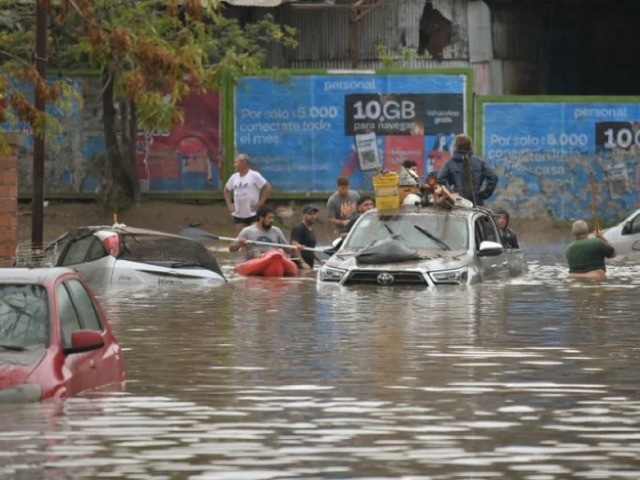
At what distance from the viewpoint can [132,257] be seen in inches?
908

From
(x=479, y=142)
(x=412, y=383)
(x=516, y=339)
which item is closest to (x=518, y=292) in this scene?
(x=516, y=339)

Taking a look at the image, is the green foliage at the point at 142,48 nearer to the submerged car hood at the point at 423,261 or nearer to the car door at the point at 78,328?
the submerged car hood at the point at 423,261

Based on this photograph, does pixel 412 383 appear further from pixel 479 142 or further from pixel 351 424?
pixel 479 142

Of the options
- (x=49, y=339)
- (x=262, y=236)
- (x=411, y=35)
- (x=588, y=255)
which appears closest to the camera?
(x=49, y=339)

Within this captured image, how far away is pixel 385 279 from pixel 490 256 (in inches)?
70.9

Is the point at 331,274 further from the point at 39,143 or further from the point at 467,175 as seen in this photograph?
the point at 39,143

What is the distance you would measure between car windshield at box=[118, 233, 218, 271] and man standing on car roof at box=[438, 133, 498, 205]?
3.78 meters

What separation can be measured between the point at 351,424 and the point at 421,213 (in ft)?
38.7

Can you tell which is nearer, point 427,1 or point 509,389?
point 509,389

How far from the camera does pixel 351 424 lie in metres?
11.4

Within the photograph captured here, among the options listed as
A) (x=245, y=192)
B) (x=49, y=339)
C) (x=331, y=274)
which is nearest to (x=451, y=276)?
(x=331, y=274)

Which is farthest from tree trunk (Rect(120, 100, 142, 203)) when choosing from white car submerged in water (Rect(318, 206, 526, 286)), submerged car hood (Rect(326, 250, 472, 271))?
submerged car hood (Rect(326, 250, 472, 271))

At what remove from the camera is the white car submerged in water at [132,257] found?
22.6 m

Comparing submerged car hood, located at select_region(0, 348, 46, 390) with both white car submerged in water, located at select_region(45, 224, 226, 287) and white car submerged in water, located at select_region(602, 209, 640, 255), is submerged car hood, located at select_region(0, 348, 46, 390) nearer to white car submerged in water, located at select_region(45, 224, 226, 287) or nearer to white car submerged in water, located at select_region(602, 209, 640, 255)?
white car submerged in water, located at select_region(45, 224, 226, 287)
